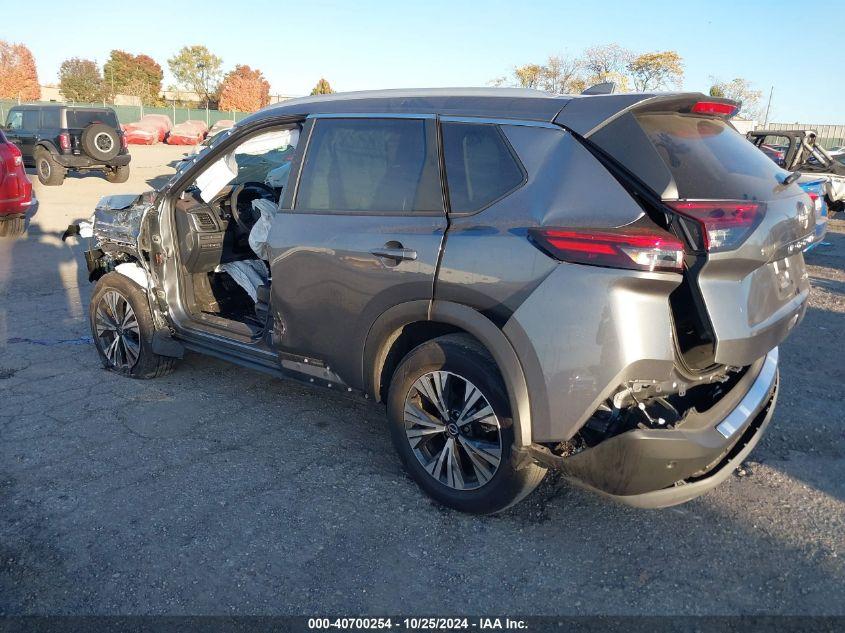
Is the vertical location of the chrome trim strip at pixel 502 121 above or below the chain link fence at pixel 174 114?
below

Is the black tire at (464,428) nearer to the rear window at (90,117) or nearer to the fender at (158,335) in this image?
the fender at (158,335)

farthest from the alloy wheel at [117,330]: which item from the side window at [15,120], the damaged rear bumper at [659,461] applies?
the side window at [15,120]

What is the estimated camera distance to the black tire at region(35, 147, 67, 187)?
677 inches

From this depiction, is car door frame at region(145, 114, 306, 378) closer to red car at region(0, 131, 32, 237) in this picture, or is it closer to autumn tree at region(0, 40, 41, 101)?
red car at region(0, 131, 32, 237)

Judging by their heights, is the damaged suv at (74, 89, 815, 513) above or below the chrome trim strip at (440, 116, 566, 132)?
below

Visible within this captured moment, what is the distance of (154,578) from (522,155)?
2.36 meters

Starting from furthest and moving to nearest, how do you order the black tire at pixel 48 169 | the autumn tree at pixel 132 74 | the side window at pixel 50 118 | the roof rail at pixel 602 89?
1. the autumn tree at pixel 132 74
2. the side window at pixel 50 118
3. the black tire at pixel 48 169
4. the roof rail at pixel 602 89

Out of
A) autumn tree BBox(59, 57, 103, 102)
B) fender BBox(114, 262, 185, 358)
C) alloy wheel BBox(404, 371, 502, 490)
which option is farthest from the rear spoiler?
autumn tree BBox(59, 57, 103, 102)

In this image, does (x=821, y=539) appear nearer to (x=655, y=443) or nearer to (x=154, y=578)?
(x=655, y=443)

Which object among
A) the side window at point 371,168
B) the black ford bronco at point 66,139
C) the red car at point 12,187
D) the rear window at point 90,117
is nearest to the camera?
the side window at point 371,168

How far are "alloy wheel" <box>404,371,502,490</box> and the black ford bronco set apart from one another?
17064 millimetres

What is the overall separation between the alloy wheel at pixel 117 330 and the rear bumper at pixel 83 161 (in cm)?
1439

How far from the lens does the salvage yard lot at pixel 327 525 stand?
2.66m

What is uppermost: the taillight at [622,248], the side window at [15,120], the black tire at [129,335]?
the side window at [15,120]
